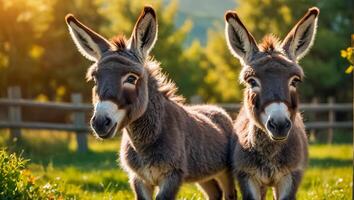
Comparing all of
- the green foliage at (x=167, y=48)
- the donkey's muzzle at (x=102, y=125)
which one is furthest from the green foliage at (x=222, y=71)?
the donkey's muzzle at (x=102, y=125)

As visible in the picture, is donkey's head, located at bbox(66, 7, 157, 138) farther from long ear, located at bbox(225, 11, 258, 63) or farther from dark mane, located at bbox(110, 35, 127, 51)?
long ear, located at bbox(225, 11, 258, 63)

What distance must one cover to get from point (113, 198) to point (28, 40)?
2719 cm

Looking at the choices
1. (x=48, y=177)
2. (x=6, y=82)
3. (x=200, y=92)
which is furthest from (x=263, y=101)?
(x=200, y=92)

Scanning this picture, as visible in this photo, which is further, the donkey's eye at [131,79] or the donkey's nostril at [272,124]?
the donkey's eye at [131,79]

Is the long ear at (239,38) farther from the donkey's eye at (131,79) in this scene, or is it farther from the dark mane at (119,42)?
the donkey's eye at (131,79)

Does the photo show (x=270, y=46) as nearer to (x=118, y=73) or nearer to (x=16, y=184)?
(x=118, y=73)

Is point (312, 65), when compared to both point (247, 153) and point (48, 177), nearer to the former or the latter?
point (48, 177)

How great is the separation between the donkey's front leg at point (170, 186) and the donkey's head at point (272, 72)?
36.9 inches

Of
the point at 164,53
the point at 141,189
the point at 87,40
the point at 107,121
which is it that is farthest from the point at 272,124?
the point at 164,53

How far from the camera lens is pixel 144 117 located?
6.88m

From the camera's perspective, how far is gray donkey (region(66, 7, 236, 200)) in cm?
630

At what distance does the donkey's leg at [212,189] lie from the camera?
8.42 m

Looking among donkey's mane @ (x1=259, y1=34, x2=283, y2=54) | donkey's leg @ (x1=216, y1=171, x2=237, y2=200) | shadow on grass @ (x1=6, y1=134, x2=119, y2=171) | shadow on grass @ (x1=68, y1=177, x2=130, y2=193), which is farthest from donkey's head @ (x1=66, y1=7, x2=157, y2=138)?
shadow on grass @ (x1=6, y1=134, x2=119, y2=171)

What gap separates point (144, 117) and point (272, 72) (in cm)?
136
